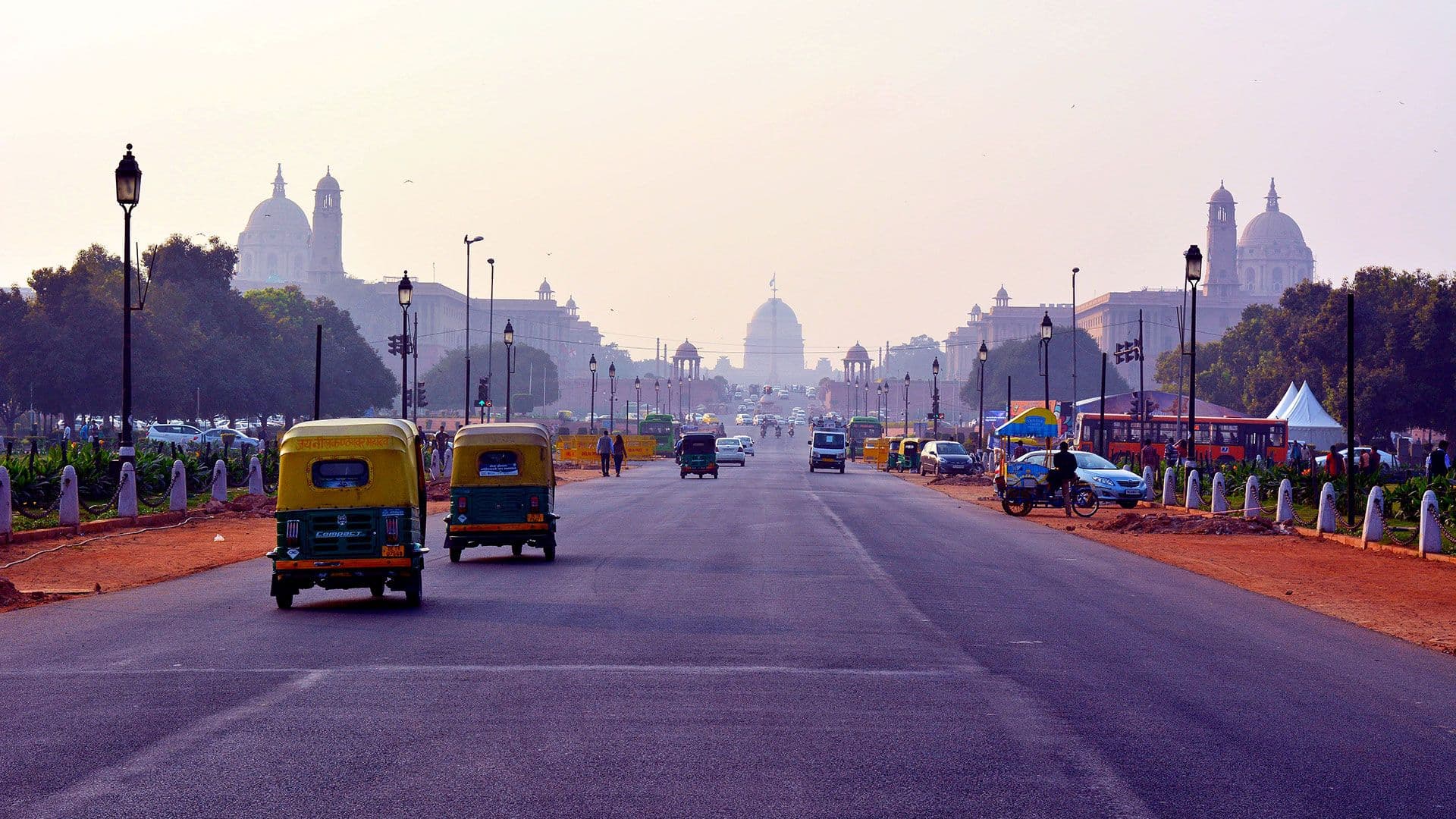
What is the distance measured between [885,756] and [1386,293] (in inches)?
2894

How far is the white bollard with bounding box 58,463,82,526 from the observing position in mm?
23016

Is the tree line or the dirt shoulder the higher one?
the tree line

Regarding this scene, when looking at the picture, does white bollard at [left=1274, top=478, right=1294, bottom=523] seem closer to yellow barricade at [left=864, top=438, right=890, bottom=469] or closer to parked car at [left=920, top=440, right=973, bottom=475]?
parked car at [left=920, top=440, right=973, bottom=475]

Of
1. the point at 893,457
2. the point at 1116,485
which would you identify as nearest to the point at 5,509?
the point at 1116,485

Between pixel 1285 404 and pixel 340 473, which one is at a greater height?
pixel 1285 404

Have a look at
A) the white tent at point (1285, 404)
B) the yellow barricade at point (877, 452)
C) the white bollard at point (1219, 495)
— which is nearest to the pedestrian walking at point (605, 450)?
the yellow barricade at point (877, 452)

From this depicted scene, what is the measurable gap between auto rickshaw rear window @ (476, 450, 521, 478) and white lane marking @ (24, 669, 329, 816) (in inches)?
395

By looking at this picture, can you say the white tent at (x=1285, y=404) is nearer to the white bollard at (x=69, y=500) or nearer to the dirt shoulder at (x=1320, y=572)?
the dirt shoulder at (x=1320, y=572)

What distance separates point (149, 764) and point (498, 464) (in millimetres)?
12133

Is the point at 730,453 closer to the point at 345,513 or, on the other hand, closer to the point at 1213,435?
the point at 1213,435

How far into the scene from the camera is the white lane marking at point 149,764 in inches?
263

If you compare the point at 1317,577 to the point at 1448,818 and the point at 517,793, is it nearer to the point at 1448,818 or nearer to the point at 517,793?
the point at 1448,818

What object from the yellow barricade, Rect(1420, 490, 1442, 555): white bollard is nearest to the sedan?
Rect(1420, 490, 1442, 555): white bollard

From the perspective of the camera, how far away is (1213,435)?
64.0 meters
